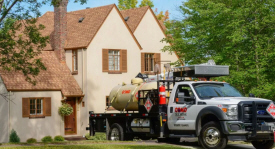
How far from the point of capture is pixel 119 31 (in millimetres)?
40000

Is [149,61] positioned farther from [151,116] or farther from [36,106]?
[151,116]

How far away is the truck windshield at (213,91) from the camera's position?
19234 millimetres

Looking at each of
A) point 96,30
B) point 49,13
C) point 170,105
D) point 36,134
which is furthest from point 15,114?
point 170,105

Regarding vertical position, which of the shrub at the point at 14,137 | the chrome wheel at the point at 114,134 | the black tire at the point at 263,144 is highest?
the chrome wheel at the point at 114,134

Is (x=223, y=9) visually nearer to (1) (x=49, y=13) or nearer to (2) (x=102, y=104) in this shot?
(2) (x=102, y=104)

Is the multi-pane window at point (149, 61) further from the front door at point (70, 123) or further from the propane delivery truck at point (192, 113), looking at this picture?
the propane delivery truck at point (192, 113)

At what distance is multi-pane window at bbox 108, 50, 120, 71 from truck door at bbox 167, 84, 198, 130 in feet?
65.0

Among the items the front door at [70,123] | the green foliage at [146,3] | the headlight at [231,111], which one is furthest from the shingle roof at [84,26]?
the headlight at [231,111]

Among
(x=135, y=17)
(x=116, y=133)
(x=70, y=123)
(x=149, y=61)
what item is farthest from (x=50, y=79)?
(x=116, y=133)

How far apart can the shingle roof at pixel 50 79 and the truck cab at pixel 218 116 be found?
18135 millimetres

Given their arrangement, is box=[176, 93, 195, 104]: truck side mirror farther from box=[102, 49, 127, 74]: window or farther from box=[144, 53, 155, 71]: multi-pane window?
box=[144, 53, 155, 71]: multi-pane window

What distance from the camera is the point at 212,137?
18.2 m

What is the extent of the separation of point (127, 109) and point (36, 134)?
14024mm

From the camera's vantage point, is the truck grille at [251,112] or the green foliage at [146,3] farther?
the green foliage at [146,3]
